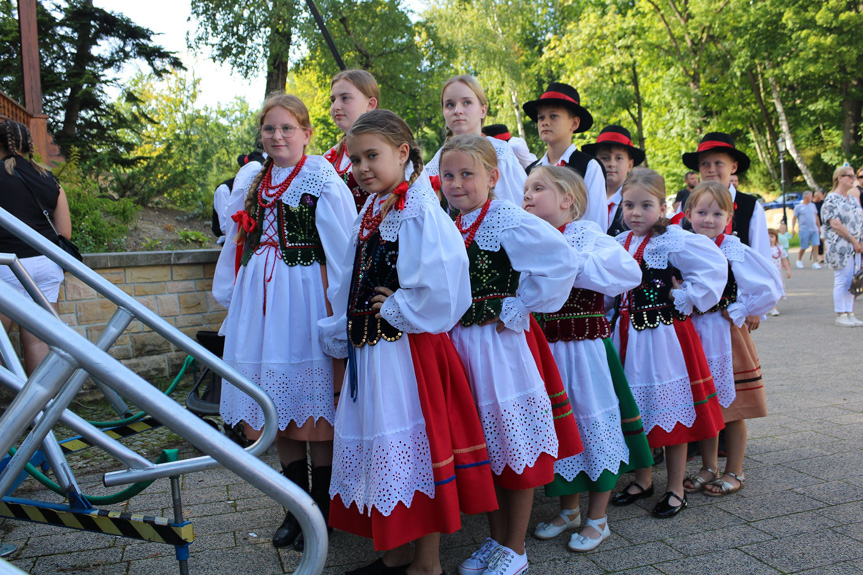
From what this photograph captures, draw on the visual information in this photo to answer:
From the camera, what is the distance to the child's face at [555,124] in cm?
413

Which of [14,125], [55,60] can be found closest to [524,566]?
[14,125]

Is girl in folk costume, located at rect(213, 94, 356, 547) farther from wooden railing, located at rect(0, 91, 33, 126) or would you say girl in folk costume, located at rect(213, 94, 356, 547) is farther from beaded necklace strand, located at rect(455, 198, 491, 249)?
wooden railing, located at rect(0, 91, 33, 126)

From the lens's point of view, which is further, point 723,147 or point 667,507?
point 723,147

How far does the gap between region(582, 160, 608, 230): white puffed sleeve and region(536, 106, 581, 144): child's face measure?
31 centimetres

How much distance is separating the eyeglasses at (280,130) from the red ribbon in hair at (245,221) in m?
0.36

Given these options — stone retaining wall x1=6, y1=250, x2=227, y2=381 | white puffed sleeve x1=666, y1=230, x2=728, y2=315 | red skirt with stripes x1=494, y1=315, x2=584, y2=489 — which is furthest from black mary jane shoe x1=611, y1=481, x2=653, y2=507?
stone retaining wall x1=6, y1=250, x2=227, y2=381

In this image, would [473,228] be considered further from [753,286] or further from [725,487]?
[725,487]

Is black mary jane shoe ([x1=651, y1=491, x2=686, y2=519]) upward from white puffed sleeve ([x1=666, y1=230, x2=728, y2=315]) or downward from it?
downward

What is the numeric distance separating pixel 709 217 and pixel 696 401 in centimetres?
100

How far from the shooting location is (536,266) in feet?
9.20

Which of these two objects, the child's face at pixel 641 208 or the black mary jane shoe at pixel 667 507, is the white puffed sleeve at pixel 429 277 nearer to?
the child's face at pixel 641 208

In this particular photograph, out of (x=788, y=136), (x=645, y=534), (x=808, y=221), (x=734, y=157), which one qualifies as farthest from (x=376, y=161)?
(x=788, y=136)

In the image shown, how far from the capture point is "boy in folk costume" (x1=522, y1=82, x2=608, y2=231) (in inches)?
153

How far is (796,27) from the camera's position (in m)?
23.2
